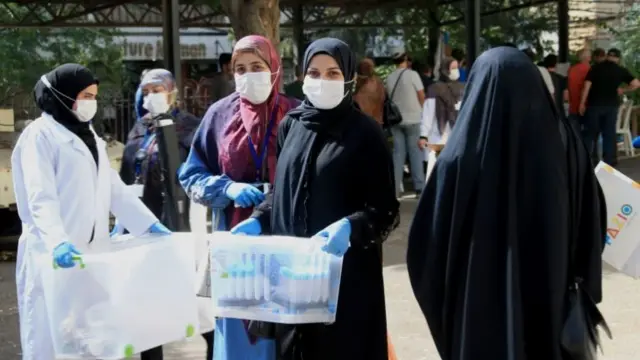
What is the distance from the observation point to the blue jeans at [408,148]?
12.4 meters

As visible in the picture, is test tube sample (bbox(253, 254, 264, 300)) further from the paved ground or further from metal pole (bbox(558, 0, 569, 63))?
metal pole (bbox(558, 0, 569, 63))

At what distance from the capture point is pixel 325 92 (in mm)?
3920

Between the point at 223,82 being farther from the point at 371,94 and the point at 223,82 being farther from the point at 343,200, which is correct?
the point at 343,200

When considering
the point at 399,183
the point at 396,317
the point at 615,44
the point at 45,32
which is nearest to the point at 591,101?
the point at 399,183

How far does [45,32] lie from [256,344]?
875 inches

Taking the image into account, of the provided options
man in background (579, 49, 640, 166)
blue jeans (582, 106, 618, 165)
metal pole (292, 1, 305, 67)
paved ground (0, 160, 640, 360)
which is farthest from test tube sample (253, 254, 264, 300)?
metal pole (292, 1, 305, 67)

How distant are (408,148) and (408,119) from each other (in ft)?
1.28

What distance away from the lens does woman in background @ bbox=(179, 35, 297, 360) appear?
4.31m

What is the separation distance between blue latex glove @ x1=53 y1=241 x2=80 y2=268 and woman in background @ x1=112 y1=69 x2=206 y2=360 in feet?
4.65

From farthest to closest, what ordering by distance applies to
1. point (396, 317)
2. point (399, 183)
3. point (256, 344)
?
point (399, 183) < point (396, 317) < point (256, 344)

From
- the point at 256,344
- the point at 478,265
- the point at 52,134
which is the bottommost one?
the point at 256,344

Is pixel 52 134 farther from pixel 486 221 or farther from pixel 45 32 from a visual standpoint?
pixel 45 32

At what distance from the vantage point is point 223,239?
3.72m

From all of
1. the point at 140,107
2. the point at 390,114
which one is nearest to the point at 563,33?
the point at 390,114
